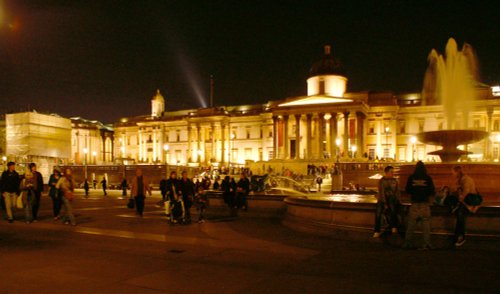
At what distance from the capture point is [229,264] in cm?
809

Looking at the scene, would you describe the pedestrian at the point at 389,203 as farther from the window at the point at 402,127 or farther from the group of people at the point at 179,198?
the window at the point at 402,127

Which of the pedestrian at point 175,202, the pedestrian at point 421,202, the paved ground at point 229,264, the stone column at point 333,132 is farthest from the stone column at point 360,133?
the pedestrian at point 421,202

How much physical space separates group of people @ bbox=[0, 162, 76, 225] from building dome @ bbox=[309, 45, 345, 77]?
61384 mm

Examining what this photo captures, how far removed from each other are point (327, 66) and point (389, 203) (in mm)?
65050

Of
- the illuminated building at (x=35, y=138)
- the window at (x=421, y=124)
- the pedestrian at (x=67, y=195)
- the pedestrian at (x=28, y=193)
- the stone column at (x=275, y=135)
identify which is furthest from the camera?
the window at (x=421, y=124)

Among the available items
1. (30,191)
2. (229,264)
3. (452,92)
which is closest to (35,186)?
(30,191)

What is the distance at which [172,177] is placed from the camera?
14.4 m

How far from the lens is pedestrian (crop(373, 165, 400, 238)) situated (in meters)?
9.82

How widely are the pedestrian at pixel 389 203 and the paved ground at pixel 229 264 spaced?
470 mm

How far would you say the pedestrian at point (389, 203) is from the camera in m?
9.82

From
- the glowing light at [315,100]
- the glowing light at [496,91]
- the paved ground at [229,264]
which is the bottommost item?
the paved ground at [229,264]

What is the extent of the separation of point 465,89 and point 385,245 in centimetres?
1737

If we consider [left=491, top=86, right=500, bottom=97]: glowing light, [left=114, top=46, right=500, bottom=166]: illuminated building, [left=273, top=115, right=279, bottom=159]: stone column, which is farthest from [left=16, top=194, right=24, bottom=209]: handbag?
[left=491, top=86, right=500, bottom=97]: glowing light

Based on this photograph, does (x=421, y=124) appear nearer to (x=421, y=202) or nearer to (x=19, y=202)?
(x=421, y=202)
